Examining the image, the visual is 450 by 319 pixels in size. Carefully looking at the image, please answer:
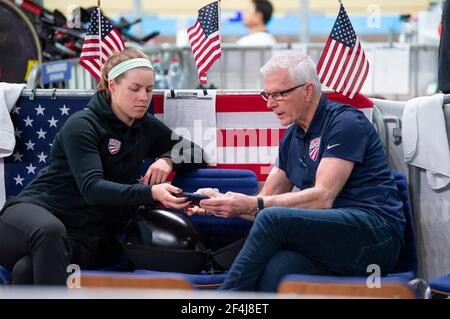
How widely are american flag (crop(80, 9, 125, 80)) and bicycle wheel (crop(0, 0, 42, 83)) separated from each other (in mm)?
2550

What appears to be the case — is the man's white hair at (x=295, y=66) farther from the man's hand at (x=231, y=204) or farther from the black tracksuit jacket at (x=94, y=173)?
the black tracksuit jacket at (x=94, y=173)

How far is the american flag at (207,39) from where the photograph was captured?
462 cm

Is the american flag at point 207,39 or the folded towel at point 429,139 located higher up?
the american flag at point 207,39

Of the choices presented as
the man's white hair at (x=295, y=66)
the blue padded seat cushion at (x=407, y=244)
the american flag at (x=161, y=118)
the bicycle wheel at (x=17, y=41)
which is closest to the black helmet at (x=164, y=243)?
the american flag at (x=161, y=118)

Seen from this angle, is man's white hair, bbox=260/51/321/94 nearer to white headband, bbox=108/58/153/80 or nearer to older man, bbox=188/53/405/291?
older man, bbox=188/53/405/291

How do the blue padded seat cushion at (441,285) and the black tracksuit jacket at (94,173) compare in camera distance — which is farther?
the black tracksuit jacket at (94,173)

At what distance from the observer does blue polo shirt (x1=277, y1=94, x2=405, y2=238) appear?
3.63 meters

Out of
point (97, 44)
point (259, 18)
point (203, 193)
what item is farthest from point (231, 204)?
point (259, 18)

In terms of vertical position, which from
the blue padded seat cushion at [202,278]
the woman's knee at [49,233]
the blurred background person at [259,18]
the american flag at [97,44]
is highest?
the blurred background person at [259,18]

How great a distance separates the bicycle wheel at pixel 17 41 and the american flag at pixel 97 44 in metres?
2.55

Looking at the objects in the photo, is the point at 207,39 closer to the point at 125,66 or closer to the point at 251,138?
the point at 251,138

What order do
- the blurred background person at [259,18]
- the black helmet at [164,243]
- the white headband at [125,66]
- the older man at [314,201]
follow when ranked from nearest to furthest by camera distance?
the older man at [314,201]
the black helmet at [164,243]
the white headband at [125,66]
the blurred background person at [259,18]

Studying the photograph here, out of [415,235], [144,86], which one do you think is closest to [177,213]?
[144,86]

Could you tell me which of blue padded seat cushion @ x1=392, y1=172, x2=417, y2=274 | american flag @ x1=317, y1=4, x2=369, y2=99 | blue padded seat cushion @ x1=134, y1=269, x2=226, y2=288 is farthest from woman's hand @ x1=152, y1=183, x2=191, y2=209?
american flag @ x1=317, y1=4, x2=369, y2=99
